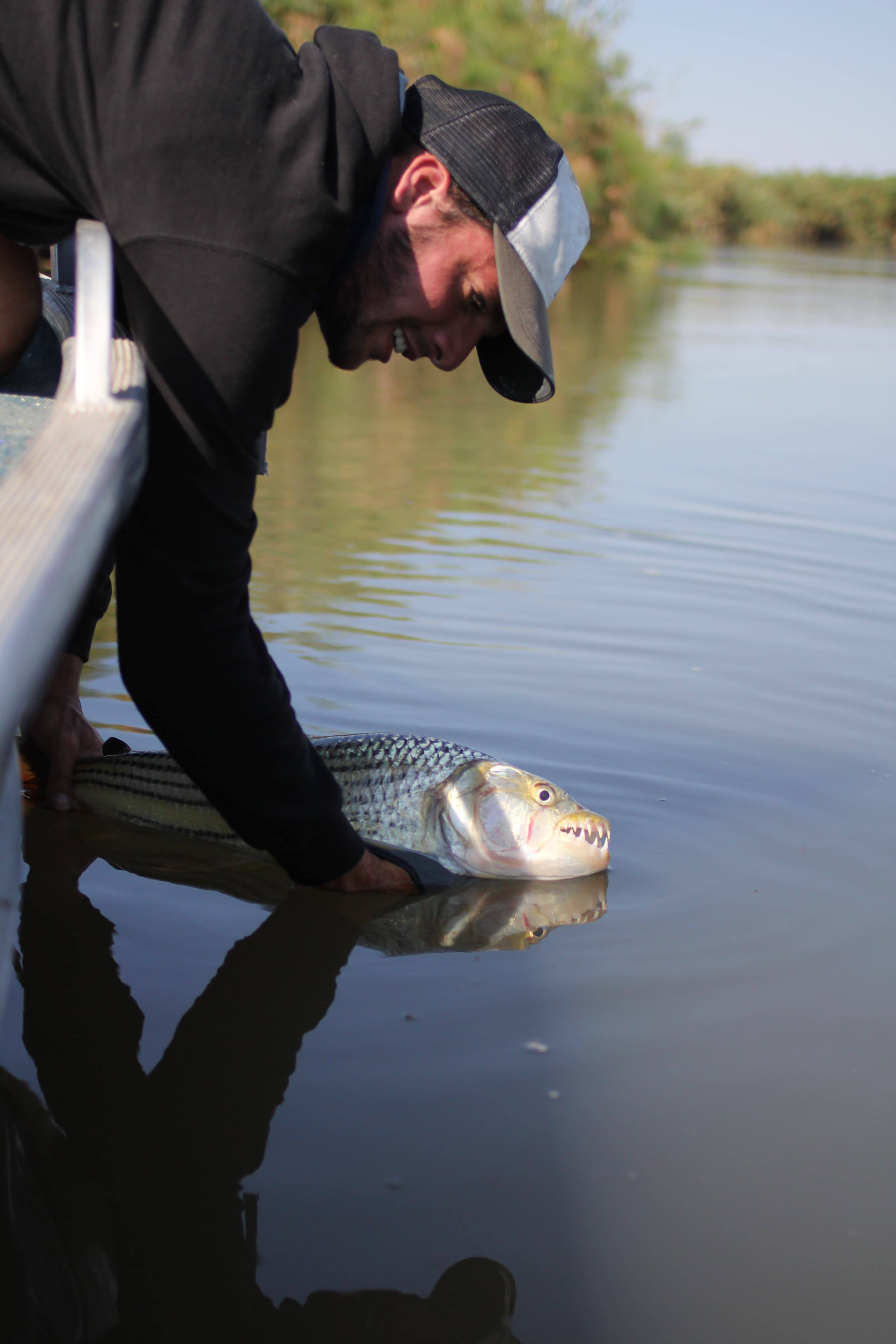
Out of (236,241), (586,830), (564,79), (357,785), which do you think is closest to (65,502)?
(236,241)

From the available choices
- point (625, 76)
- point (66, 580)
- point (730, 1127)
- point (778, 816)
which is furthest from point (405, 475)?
point (625, 76)

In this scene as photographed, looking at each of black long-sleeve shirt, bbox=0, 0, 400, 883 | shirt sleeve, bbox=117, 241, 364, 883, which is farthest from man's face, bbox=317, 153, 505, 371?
shirt sleeve, bbox=117, 241, 364, 883

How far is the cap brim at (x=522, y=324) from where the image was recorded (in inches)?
101

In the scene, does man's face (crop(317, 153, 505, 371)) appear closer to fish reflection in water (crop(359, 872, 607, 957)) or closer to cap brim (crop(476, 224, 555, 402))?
cap brim (crop(476, 224, 555, 402))

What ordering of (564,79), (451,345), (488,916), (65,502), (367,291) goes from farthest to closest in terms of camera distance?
(564,79)
(488,916)
(451,345)
(367,291)
(65,502)

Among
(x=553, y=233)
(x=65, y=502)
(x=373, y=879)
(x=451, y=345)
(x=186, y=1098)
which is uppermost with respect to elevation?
(x=553, y=233)

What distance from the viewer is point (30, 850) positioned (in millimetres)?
3664

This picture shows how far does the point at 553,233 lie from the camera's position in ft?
8.59

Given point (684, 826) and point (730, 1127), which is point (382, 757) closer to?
point (684, 826)

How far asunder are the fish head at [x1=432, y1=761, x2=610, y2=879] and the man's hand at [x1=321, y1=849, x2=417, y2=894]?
190 millimetres

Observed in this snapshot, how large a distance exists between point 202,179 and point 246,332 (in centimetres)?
25

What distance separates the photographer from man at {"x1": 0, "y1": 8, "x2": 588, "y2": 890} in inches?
83.7

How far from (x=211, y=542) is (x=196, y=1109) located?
1.13 m

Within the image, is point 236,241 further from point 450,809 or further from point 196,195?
point 450,809
